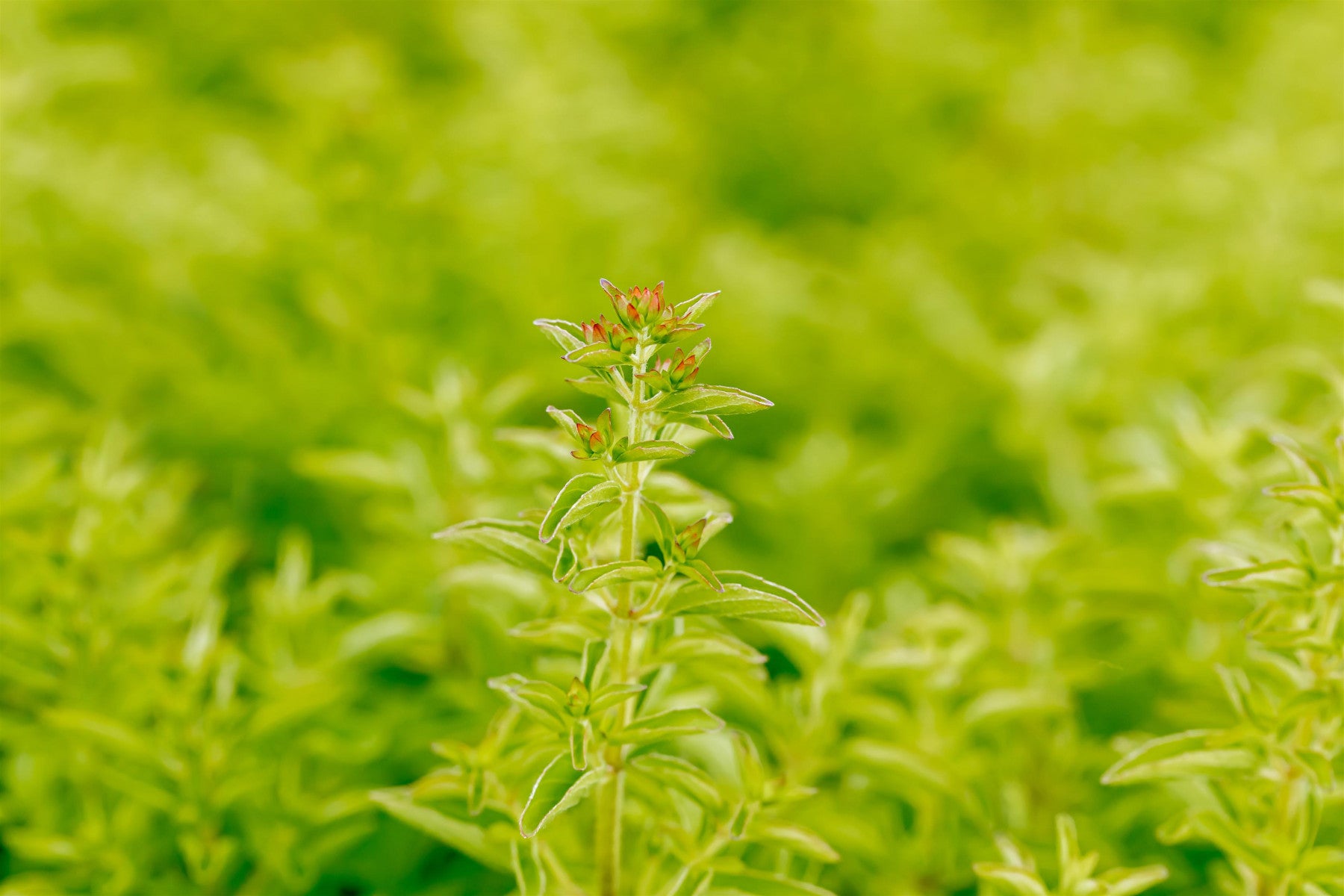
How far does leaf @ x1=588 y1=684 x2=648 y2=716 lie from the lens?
902 mm

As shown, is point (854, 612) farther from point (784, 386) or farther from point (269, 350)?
point (269, 350)

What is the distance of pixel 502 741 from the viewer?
107cm

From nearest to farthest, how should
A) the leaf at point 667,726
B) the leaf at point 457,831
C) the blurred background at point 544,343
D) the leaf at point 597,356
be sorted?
the leaf at point 597,356 < the leaf at point 667,726 < the leaf at point 457,831 < the blurred background at point 544,343

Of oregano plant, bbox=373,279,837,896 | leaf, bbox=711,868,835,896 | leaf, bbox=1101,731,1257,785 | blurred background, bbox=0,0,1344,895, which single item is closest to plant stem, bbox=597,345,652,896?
oregano plant, bbox=373,279,837,896

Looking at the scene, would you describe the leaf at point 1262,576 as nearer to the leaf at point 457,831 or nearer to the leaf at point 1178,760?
the leaf at point 1178,760

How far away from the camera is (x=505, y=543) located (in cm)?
96

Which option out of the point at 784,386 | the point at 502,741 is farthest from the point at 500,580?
the point at 784,386

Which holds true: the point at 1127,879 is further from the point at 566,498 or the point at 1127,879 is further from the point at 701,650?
the point at 566,498

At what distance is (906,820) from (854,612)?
0.32 m

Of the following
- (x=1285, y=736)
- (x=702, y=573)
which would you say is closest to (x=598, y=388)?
(x=702, y=573)

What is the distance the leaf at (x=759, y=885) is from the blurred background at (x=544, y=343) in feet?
0.71

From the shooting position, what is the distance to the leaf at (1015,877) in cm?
98

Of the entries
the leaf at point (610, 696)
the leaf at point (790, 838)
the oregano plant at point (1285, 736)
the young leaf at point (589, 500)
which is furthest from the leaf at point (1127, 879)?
the young leaf at point (589, 500)

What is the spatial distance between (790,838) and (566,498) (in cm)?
39
